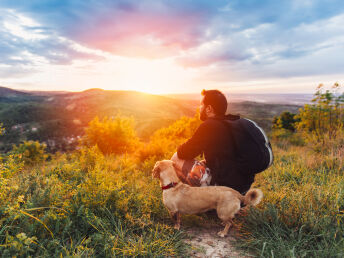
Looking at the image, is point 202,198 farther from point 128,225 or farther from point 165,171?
point 128,225

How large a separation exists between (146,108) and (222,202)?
12996 centimetres

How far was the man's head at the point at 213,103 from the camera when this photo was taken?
295 centimetres

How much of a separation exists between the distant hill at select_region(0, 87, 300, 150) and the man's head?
6401 cm

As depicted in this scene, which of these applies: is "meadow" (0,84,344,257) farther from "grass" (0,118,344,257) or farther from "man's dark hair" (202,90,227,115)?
"man's dark hair" (202,90,227,115)

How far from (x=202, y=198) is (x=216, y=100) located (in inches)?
56.1

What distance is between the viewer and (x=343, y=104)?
25.2ft

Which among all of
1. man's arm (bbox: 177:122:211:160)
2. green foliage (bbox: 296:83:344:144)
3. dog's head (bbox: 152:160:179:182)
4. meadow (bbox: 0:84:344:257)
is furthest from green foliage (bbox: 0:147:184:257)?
green foliage (bbox: 296:83:344:144)

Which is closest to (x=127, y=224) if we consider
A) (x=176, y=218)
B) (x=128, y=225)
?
(x=128, y=225)

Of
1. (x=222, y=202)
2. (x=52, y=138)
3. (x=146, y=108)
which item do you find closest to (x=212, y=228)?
(x=222, y=202)

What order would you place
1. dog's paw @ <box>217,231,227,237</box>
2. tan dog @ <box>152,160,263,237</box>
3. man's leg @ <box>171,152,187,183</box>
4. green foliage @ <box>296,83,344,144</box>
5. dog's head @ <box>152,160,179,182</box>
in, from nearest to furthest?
tan dog @ <box>152,160,263,237</box> → dog's paw @ <box>217,231,227,237</box> → dog's head @ <box>152,160,179,182</box> → man's leg @ <box>171,152,187,183</box> → green foliage @ <box>296,83,344,144</box>

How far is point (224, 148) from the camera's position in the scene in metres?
2.93

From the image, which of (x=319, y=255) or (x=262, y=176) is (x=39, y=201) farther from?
(x=262, y=176)

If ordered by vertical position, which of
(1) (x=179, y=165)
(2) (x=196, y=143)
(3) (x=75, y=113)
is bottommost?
(3) (x=75, y=113)

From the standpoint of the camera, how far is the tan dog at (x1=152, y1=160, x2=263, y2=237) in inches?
105
